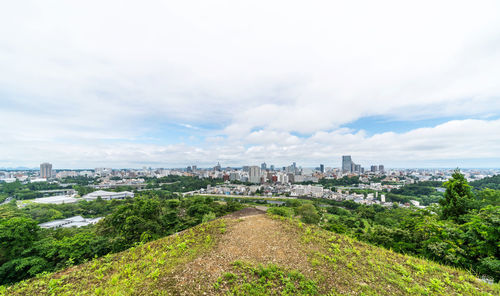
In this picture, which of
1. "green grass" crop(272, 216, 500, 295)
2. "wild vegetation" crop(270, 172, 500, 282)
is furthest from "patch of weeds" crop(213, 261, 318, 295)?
"wild vegetation" crop(270, 172, 500, 282)

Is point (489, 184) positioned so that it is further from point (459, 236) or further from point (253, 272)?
point (253, 272)

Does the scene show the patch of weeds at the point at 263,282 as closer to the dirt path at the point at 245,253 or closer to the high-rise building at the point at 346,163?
the dirt path at the point at 245,253

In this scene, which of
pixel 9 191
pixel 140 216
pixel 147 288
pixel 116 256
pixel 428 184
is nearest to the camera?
pixel 147 288

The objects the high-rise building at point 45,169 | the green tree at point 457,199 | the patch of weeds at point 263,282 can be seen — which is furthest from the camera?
the high-rise building at point 45,169

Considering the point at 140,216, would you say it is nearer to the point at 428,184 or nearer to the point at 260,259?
the point at 260,259

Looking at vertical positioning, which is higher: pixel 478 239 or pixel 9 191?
pixel 478 239

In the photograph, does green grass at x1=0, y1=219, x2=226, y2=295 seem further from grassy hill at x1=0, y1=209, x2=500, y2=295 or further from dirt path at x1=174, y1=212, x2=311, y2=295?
dirt path at x1=174, y1=212, x2=311, y2=295

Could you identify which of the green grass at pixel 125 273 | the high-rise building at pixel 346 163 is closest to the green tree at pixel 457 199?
the green grass at pixel 125 273

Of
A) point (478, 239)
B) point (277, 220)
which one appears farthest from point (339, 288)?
point (478, 239)
